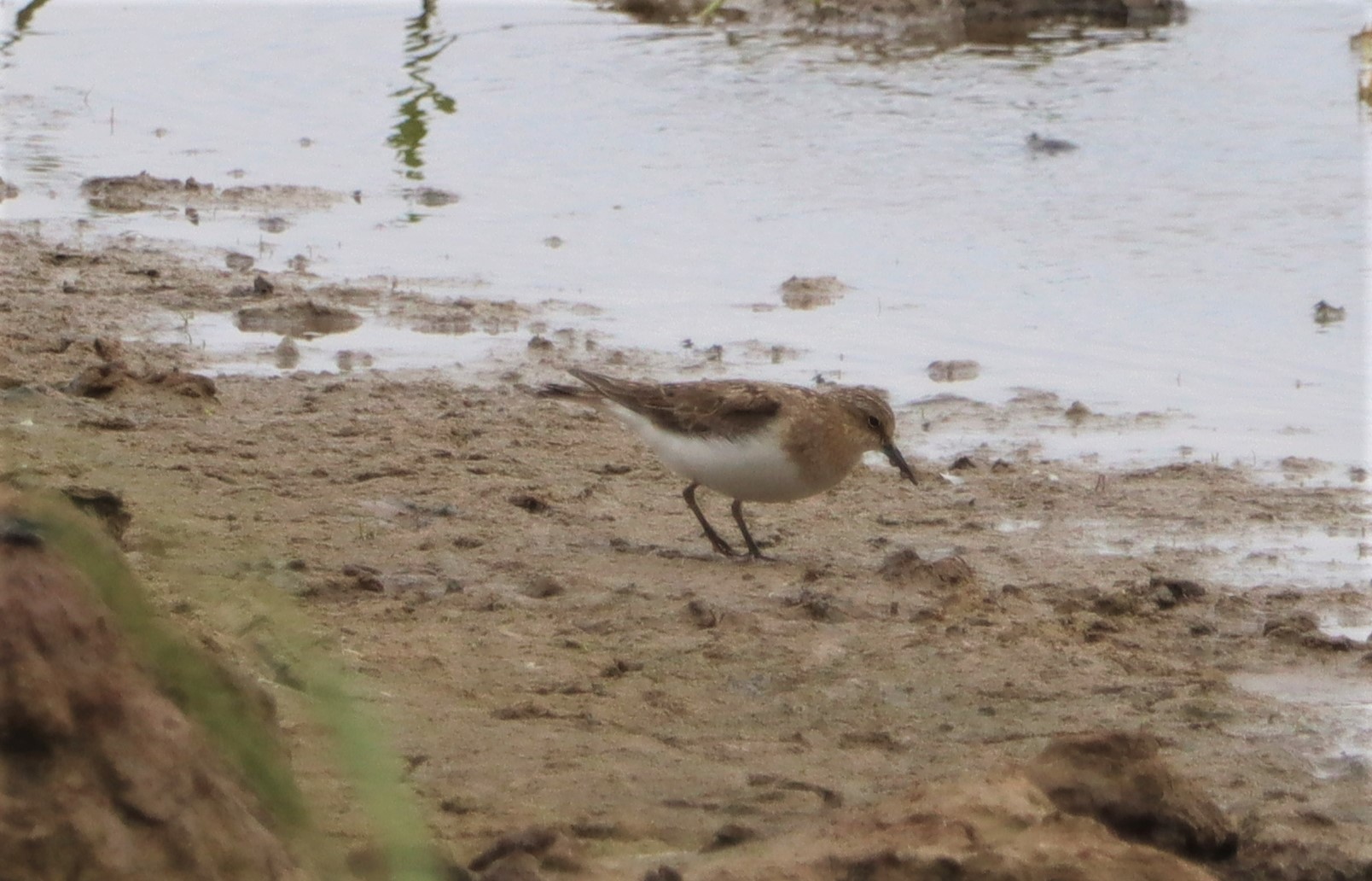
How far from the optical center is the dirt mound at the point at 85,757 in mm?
2568

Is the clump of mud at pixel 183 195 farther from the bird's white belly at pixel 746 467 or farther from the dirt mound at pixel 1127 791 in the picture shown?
the dirt mound at pixel 1127 791

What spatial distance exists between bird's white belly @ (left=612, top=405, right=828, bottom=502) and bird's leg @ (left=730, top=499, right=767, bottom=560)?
0.08m

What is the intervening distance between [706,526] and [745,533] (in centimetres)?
14

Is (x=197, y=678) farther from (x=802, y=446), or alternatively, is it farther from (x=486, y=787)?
(x=802, y=446)

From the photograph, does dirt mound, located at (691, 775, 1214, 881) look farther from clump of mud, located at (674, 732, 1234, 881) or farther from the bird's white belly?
the bird's white belly

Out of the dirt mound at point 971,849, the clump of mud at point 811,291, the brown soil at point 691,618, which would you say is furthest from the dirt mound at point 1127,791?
the clump of mud at point 811,291

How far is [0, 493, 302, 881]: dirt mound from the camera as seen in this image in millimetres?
2568

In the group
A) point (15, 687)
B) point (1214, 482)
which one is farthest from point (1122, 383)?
point (15, 687)

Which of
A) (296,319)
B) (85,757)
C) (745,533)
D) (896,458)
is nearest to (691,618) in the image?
(745,533)

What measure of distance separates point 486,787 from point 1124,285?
7.20m

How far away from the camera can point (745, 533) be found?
6.82 metres

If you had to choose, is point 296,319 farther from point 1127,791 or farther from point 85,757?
point 85,757

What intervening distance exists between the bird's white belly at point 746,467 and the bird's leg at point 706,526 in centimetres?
13

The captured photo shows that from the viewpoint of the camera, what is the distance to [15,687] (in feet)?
8.42
